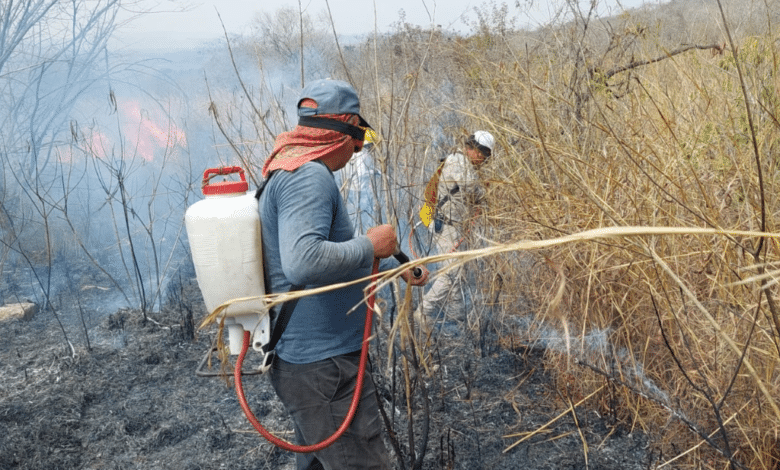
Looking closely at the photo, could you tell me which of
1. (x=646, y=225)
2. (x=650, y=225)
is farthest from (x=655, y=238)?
(x=646, y=225)

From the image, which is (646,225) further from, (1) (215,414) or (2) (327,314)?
(1) (215,414)

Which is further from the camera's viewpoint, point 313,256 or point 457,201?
point 457,201

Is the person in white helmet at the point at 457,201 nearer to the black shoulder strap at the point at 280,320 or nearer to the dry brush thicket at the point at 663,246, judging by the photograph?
the dry brush thicket at the point at 663,246

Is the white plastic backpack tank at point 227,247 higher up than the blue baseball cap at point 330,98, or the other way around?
the blue baseball cap at point 330,98

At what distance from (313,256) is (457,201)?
238 cm

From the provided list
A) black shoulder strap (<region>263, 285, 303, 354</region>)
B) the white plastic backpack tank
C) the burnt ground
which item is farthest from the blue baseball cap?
the burnt ground

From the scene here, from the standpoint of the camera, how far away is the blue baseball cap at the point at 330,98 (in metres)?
2.02

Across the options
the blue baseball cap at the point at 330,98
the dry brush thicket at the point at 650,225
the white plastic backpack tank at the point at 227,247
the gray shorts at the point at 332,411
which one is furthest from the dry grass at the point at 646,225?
the white plastic backpack tank at the point at 227,247

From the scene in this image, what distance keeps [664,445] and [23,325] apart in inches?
203

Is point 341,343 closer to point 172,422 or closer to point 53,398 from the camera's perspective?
point 172,422

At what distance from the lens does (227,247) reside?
1922mm

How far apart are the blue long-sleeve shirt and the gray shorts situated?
0.05m

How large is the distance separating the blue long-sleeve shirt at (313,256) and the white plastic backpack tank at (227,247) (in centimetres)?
7

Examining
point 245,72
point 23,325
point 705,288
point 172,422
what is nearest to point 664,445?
point 705,288
